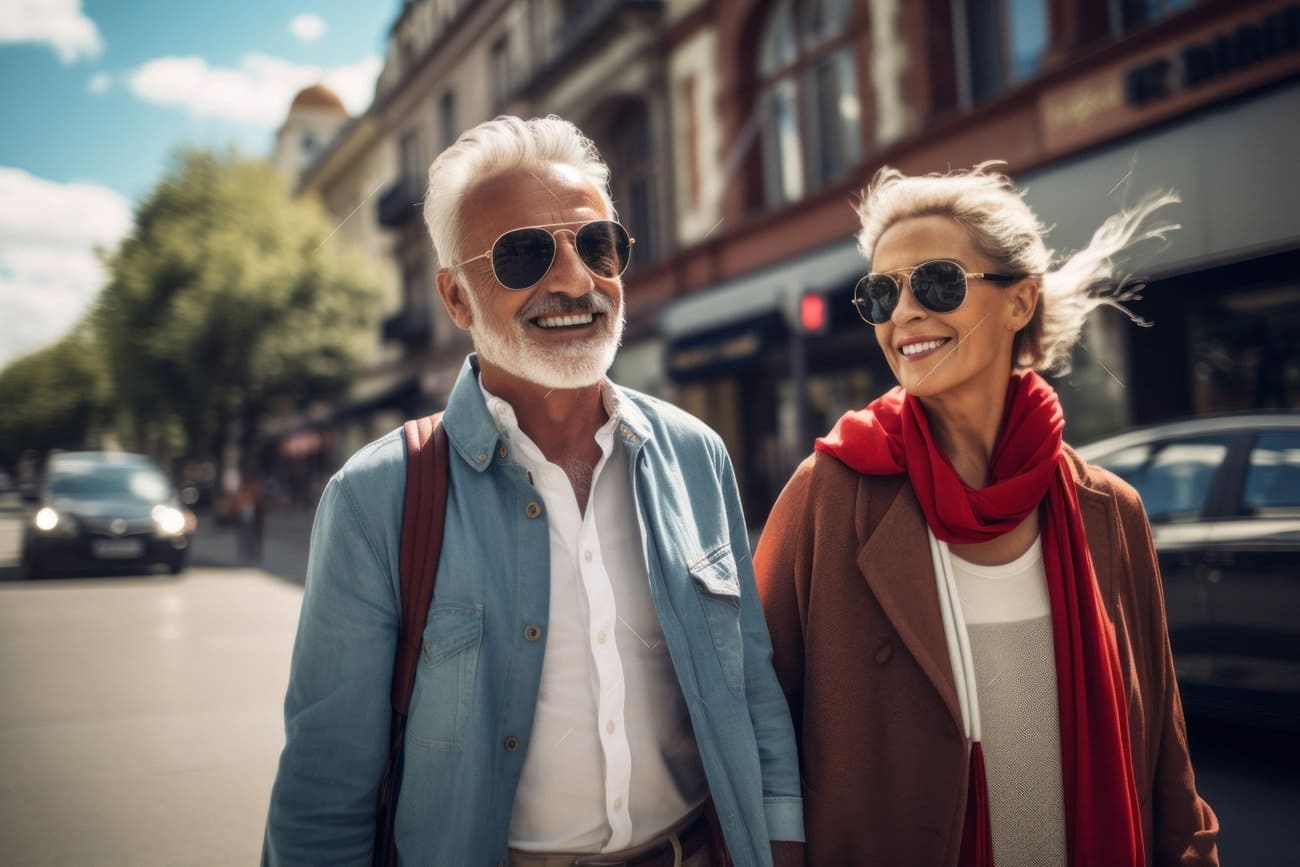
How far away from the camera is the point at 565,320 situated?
1.86m

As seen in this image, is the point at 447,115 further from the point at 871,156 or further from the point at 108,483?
the point at 871,156

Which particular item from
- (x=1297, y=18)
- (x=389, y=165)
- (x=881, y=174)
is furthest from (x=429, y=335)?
(x=881, y=174)

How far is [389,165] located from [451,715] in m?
31.8

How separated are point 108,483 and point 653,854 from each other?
592 inches

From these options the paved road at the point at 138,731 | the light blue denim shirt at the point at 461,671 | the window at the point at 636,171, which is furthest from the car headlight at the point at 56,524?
the light blue denim shirt at the point at 461,671

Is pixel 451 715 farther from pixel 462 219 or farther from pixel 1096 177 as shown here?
pixel 1096 177

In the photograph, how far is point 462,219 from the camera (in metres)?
1.87

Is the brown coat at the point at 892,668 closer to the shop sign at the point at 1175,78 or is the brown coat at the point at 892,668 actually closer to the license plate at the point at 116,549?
the shop sign at the point at 1175,78

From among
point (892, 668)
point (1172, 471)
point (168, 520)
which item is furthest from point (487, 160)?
point (168, 520)

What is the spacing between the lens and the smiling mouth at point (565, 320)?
6.06 feet

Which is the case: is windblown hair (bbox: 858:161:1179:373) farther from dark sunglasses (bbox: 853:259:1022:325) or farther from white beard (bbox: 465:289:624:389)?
white beard (bbox: 465:289:624:389)

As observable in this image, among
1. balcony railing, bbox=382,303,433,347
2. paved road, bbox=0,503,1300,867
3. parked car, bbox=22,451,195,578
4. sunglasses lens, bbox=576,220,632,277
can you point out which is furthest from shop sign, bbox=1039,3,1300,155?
balcony railing, bbox=382,303,433,347

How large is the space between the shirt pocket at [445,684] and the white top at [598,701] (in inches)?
5.8

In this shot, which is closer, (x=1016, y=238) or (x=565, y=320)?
(x=565, y=320)
